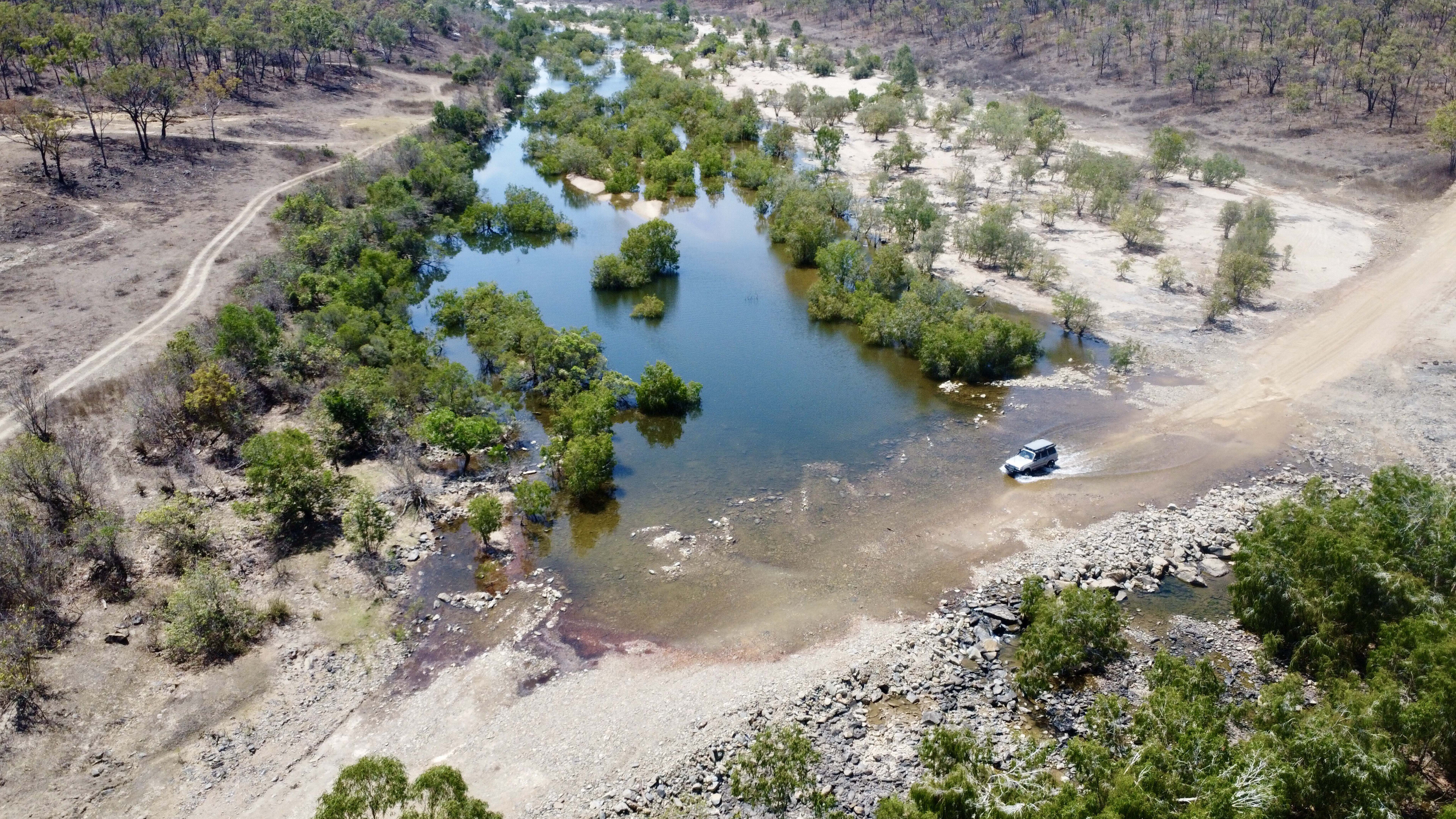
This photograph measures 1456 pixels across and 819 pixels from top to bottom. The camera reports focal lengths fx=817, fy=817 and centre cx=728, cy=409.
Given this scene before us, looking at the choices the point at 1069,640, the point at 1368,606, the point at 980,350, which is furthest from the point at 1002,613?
the point at 980,350

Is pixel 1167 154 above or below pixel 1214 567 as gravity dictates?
above

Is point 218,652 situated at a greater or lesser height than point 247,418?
lesser

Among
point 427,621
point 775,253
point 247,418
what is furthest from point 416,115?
point 427,621

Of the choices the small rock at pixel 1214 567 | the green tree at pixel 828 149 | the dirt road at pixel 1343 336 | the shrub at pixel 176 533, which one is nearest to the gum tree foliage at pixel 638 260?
the green tree at pixel 828 149

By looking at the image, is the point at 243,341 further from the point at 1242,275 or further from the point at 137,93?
the point at 1242,275

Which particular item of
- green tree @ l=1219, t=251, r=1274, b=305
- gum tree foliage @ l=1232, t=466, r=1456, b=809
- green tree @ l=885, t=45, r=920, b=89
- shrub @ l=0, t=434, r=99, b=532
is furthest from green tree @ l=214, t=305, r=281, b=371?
green tree @ l=885, t=45, r=920, b=89

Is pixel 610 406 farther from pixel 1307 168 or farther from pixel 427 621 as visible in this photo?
pixel 1307 168
